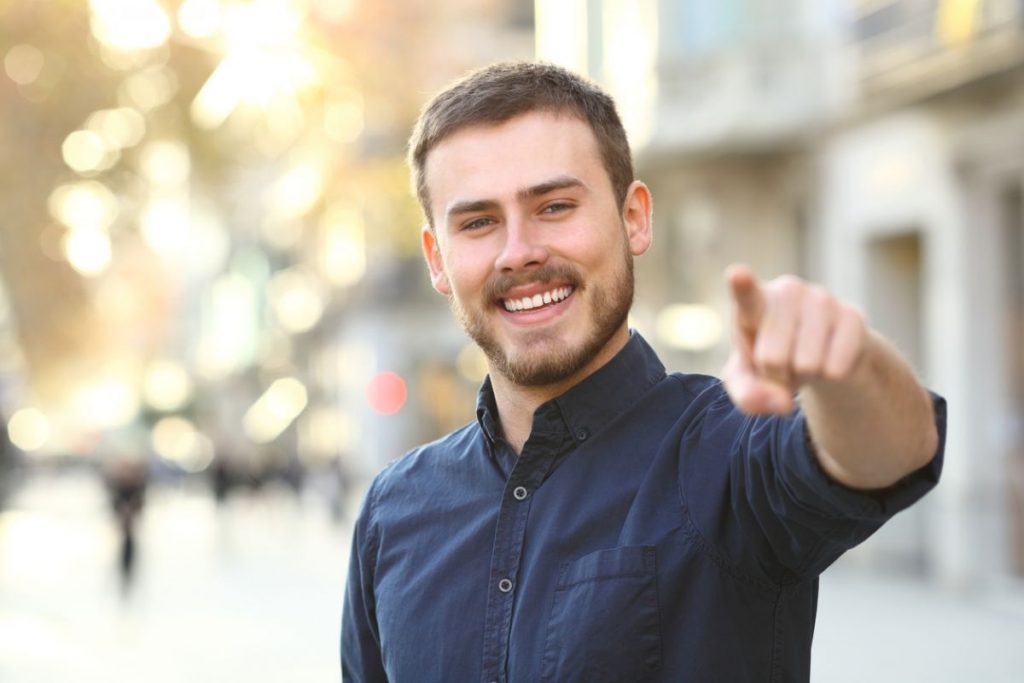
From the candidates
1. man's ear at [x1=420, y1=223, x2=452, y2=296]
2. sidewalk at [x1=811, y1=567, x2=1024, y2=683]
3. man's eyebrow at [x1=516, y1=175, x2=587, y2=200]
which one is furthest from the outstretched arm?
sidewalk at [x1=811, y1=567, x2=1024, y2=683]

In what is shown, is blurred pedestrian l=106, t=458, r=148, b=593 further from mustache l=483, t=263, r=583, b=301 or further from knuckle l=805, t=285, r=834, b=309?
knuckle l=805, t=285, r=834, b=309

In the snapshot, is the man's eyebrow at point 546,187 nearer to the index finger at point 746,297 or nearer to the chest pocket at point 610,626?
the chest pocket at point 610,626

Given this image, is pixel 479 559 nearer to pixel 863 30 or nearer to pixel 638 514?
pixel 638 514

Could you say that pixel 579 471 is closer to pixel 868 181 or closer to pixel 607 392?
pixel 607 392

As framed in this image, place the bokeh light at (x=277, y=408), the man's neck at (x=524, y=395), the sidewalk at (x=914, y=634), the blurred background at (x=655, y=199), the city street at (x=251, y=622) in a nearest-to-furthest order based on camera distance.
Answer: the man's neck at (x=524, y=395) < the sidewalk at (x=914, y=634) < the city street at (x=251, y=622) < the blurred background at (x=655, y=199) < the bokeh light at (x=277, y=408)

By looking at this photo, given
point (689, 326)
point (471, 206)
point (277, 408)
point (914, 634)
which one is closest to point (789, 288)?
point (471, 206)

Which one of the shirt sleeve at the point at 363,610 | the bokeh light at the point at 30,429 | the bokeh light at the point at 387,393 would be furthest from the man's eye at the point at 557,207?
the bokeh light at the point at 30,429

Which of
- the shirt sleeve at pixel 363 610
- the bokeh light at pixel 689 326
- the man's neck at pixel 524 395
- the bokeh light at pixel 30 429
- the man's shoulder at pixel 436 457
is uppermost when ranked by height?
the man's neck at pixel 524 395

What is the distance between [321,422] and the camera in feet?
182

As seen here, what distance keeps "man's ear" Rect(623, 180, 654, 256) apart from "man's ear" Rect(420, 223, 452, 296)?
35 cm

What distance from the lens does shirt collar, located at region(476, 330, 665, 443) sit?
274cm

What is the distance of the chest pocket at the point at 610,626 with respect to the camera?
2.47 meters

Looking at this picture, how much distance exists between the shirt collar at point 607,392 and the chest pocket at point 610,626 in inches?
10.7

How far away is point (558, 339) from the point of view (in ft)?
9.05
